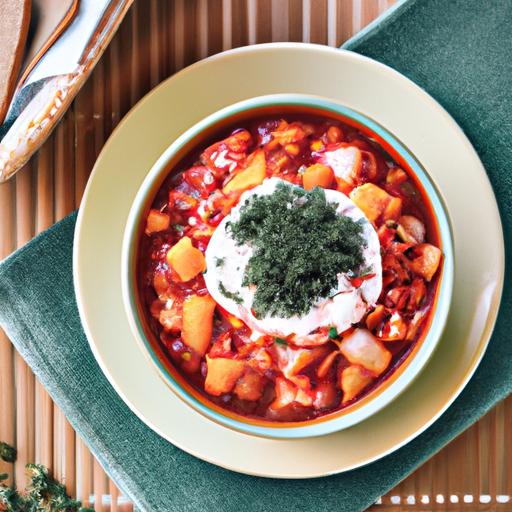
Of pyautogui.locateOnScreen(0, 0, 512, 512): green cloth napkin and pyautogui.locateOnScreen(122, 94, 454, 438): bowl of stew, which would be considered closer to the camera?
pyautogui.locateOnScreen(122, 94, 454, 438): bowl of stew

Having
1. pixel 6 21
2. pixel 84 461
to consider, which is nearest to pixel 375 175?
pixel 6 21

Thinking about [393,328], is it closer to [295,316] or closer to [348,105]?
[295,316]

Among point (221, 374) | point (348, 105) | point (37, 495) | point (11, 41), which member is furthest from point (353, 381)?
point (11, 41)

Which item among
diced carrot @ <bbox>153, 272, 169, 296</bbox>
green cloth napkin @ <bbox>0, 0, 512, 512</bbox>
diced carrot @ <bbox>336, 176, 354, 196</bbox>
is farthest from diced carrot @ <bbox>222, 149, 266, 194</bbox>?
green cloth napkin @ <bbox>0, 0, 512, 512</bbox>

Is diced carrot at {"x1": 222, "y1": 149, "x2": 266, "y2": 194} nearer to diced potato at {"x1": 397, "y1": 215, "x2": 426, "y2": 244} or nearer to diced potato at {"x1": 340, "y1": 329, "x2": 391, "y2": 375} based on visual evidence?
diced potato at {"x1": 397, "y1": 215, "x2": 426, "y2": 244}

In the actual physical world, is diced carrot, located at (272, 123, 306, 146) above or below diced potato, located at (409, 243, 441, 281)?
above

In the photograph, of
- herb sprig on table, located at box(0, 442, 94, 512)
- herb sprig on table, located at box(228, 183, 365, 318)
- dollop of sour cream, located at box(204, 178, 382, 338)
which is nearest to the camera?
herb sprig on table, located at box(228, 183, 365, 318)

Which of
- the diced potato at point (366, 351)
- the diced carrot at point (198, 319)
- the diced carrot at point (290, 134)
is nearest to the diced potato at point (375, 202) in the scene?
the diced carrot at point (290, 134)

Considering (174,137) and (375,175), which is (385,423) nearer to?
(375,175)
